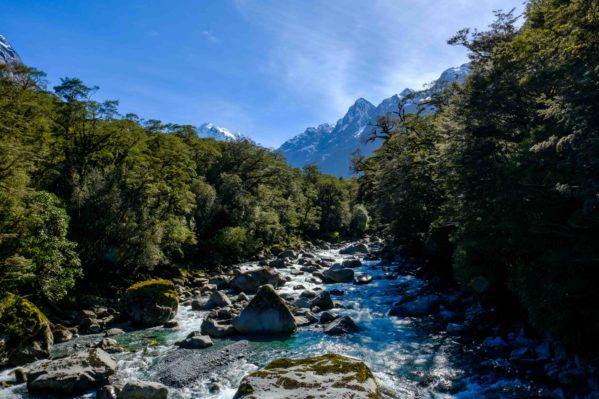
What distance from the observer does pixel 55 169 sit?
23.0 m

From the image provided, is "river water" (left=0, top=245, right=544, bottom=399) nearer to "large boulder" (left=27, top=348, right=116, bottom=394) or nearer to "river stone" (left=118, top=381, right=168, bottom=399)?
"large boulder" (left=27, top=348, right=116, bottom=394)

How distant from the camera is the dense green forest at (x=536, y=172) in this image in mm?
9555

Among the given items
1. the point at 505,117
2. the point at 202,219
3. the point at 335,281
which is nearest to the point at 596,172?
the point at 505,117

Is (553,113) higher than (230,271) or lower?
higher

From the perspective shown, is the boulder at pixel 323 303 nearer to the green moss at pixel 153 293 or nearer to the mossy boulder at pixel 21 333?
the green moss at pixel 153 293

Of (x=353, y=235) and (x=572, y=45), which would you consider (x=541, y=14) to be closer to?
(x=572, y=45)

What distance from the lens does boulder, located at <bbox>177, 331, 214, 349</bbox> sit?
49.7ft

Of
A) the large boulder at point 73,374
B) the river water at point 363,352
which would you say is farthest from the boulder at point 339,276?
the large boulder at point 73,374

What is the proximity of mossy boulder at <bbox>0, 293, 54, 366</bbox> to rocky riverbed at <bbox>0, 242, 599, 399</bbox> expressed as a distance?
2.50 ft

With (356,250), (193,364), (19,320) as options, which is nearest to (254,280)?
(193,364)

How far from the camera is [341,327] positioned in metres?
16.7

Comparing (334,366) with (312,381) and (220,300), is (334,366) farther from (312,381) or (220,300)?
(220,300)

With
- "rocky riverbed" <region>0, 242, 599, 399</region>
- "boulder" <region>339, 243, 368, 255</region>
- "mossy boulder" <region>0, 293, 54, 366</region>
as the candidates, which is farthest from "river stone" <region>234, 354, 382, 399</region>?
"boulder" <region>339, 243, 368, 255</region>

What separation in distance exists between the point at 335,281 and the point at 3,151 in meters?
22.3
